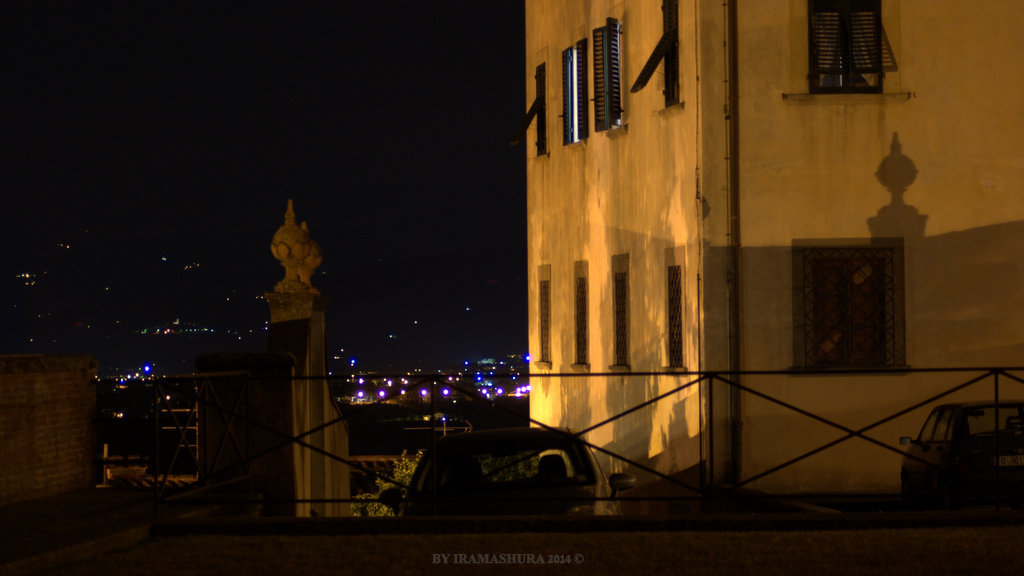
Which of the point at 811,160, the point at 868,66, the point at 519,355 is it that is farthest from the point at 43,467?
the point at 519,355

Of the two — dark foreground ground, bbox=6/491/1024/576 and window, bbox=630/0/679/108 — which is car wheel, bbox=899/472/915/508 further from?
window, bbox=630/0/679/108

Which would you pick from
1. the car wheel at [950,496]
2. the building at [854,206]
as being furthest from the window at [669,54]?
the car wheel at [950,496]

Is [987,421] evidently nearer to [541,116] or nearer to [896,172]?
[896,172]

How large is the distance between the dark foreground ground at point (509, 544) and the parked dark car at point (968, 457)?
234 cm

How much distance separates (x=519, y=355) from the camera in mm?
199500

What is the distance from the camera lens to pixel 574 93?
2441 cm

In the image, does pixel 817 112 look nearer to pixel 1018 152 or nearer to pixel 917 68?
pixel 917 68

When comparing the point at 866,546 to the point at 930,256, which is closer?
the point at 866,546

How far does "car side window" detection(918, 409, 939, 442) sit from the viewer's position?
1473 centimetres

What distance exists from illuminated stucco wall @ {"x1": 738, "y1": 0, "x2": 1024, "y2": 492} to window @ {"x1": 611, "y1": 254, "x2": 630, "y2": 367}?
4.23 meters

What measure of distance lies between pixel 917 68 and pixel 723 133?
2722mm

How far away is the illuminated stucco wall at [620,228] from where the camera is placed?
18.5 metres

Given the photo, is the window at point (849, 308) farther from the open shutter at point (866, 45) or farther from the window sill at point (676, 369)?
the open shutter at point (866, 45)

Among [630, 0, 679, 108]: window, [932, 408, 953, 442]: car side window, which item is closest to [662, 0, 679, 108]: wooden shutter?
[630, 0, 679, 108]: window
